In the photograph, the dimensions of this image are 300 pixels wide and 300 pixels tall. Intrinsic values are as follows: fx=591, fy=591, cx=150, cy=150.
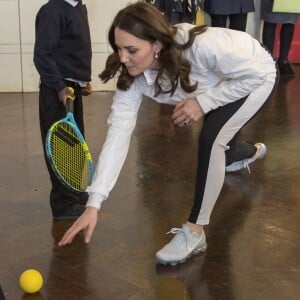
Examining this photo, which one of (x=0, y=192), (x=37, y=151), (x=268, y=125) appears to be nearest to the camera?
→ (x=0, y=192)

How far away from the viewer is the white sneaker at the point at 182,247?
2.51 m

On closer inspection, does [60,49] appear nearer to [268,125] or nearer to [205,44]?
[205,44]

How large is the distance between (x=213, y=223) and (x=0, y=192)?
3.76 feet

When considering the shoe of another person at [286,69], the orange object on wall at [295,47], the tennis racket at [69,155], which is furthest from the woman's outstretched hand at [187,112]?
the orange object on wall at [295,47]

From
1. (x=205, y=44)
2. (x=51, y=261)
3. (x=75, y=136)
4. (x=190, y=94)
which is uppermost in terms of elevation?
(x=205, y=44)

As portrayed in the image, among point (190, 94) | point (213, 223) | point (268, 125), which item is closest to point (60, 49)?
point (190, 94)

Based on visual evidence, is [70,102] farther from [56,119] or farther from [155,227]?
[155,227]

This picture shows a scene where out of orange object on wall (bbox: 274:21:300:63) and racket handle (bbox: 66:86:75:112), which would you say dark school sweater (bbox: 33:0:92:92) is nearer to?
racket handle (bbox: 66:86:75:112)

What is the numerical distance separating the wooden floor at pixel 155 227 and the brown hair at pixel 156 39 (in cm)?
75

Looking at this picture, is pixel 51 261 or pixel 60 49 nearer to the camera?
pixel 51 261

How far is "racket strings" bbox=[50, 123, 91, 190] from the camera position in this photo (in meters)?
2.67

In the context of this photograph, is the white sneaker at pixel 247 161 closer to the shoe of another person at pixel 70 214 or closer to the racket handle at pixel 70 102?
the shoe of another person at pixel 70 214

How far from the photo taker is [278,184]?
132 inches

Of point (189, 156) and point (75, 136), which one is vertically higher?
point (75, 136)
